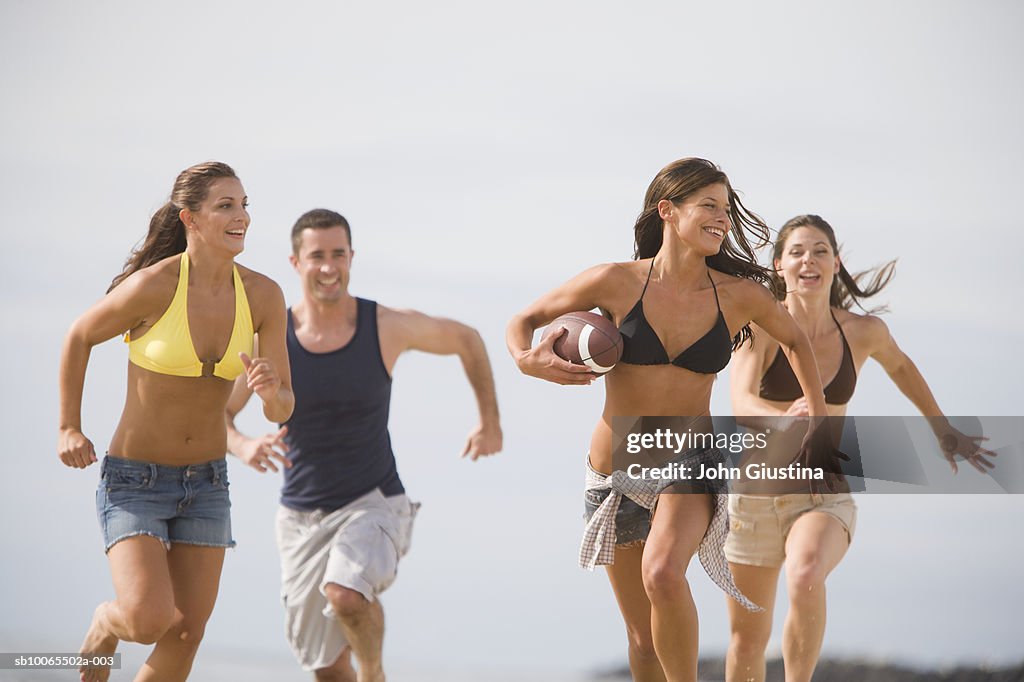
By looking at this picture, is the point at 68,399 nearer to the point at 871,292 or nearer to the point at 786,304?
the point at 786,304

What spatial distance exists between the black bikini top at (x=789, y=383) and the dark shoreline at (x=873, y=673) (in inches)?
137

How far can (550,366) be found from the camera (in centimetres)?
683

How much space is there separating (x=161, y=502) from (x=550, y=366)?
1956 mm

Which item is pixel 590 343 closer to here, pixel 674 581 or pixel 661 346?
pixel 661 346

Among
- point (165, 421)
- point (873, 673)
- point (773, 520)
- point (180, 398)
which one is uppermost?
point (180, 398)

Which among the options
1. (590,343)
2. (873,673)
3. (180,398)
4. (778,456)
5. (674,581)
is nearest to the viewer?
(674,581)

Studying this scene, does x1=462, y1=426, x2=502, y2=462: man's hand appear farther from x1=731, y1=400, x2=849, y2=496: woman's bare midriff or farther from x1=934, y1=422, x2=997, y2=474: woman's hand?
x1=934, y1=422, x2=997, y2=474: woman's hand

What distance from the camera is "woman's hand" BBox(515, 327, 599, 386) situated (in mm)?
6762

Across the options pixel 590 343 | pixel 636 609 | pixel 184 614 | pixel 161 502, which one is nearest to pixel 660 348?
pixel 590 343

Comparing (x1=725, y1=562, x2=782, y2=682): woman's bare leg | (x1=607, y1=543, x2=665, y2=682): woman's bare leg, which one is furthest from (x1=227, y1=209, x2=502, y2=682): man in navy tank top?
(x1=725, y1=562, x2=782, y2=682): woman's bare leg

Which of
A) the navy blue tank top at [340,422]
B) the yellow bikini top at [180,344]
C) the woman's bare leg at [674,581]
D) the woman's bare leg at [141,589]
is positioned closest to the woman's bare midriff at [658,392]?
the woman's bare leg at [674,581]

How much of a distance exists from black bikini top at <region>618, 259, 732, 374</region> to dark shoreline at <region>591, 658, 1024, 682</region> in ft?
16.0

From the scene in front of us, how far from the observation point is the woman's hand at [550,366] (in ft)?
→ 22.2

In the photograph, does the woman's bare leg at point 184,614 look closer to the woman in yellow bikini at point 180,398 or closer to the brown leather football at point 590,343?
the woman in yellow bikini at point 180,398
